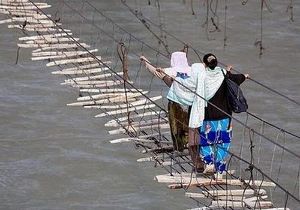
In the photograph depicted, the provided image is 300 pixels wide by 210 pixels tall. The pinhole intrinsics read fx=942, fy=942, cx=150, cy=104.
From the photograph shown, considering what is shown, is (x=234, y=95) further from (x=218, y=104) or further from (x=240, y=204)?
(x=240, y=204)

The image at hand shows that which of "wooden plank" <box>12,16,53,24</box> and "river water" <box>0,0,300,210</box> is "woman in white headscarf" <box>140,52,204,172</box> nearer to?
"river water" <box>0,0,300,210</box>

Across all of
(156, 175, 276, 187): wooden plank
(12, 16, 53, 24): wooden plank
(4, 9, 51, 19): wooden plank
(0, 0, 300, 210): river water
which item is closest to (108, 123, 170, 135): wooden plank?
(0, 0, 300, 210): river water

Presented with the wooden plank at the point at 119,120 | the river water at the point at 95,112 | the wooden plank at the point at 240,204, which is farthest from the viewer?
the wooden plank at the point at 119,120

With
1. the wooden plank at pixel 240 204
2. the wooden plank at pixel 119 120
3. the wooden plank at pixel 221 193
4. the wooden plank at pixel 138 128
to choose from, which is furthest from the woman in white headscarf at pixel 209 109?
the wooden plank at pixel 119 120

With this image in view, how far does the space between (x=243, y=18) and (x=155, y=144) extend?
4.94m

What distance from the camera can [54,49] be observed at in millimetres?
10188

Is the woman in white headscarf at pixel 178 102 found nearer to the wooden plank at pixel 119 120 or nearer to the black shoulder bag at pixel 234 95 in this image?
the black shoulder bag at pixel 234 95

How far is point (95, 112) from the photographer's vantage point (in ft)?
28.4

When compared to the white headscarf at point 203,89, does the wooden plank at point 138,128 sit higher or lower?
lower

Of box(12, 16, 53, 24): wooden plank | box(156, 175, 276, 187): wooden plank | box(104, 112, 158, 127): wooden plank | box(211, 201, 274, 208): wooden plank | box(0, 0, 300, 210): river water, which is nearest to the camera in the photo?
box(211, 201, 274, 208): wooden plank

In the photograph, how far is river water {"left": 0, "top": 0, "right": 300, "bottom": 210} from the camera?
6930 millimetres

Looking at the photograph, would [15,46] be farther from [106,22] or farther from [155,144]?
[155,144]

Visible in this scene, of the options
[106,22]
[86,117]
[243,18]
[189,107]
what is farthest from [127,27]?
[189,107]

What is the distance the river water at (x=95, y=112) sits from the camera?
6.93 metres
